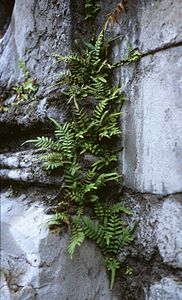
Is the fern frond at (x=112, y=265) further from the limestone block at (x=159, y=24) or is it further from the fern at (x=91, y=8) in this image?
the fern at (x=91, y=8)

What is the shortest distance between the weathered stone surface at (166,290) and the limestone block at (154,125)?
1.06 feet

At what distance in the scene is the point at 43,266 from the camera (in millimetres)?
1416

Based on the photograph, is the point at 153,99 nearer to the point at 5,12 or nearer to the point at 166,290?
the point at 166,290

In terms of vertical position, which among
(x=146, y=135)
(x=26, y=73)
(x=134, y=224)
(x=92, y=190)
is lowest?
(x=134, y=224)

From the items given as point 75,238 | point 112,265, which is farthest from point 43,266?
point 112,265

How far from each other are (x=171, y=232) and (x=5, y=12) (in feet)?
5.16

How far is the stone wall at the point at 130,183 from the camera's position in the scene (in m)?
1.40

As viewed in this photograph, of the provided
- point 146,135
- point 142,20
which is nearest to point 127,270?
point 146,135

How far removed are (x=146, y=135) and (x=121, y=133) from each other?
136 mm

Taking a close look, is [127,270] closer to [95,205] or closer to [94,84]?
[95,205]

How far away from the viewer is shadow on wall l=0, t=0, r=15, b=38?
2.19 meters

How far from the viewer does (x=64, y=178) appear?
5.09 feet

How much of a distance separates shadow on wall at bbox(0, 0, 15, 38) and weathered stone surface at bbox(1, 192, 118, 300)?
46.0 inches

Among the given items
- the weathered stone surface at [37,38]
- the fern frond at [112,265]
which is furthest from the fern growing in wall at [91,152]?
the weathered stone surface at [37,38]
